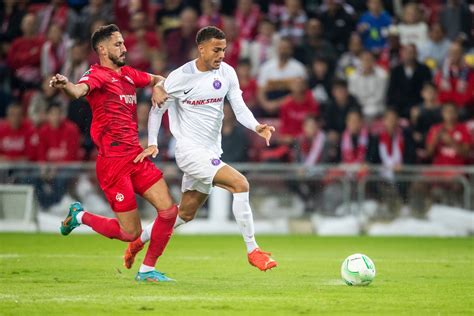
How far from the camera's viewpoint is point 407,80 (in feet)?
64.6

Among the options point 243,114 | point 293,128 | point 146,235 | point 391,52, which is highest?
point 243,114

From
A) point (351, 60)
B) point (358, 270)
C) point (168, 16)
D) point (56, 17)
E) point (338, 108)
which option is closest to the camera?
point (358, 270)

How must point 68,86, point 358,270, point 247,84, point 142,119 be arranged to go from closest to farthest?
point 68,86
point 358,270
point 142,119
point 247,84

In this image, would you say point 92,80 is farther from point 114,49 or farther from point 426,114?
point 426,114

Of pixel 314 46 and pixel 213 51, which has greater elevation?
pixel 213 51

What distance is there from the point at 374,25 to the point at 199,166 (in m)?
11.1

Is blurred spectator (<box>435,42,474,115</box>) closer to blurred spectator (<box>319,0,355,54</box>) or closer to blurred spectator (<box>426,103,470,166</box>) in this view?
blurred spectator (<box>426,103,470,166</box>)

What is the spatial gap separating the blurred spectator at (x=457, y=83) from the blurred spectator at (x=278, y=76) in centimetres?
277

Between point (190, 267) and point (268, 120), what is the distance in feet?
25.5

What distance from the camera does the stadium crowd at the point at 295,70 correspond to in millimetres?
18844

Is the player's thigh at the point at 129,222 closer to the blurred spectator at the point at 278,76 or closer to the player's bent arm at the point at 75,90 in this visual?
the player's bent arm at the point at 75,90

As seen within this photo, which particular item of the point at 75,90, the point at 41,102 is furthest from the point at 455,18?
the point at 75,90

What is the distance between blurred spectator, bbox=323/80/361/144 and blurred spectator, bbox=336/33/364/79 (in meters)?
0.76

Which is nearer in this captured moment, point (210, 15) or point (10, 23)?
point (210, 15)
